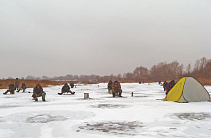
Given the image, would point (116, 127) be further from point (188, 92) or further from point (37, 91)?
point (37, 91)

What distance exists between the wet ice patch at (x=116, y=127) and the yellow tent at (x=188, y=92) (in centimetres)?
738

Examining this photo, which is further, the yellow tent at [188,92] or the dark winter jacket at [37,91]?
the dark winter jacket at [37,91]

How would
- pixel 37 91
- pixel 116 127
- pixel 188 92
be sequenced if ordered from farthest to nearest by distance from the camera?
pixel 37 91
pixel 188 92
pixel 116 127

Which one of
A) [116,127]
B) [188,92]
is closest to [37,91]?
[116,127]

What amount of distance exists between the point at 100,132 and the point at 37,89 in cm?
1057

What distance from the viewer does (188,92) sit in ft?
44.8

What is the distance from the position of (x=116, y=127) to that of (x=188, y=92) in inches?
351

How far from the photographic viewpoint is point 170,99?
14.5 meters

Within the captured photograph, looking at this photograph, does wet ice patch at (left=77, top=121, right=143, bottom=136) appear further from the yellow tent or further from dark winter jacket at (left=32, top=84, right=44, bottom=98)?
dark winter jacket at (left=32, top=84, right=44, bottom=98)

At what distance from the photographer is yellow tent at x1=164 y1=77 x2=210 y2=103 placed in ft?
44.2

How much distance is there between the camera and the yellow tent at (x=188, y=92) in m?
13.5

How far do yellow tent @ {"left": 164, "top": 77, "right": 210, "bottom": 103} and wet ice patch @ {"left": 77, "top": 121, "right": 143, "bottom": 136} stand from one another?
738cm

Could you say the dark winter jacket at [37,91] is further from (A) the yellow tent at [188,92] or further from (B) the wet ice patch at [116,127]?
(A) the yellow tent at [188,92]

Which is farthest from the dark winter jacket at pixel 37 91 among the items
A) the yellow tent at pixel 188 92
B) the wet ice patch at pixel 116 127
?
the yellow tent at pixel 188 92
